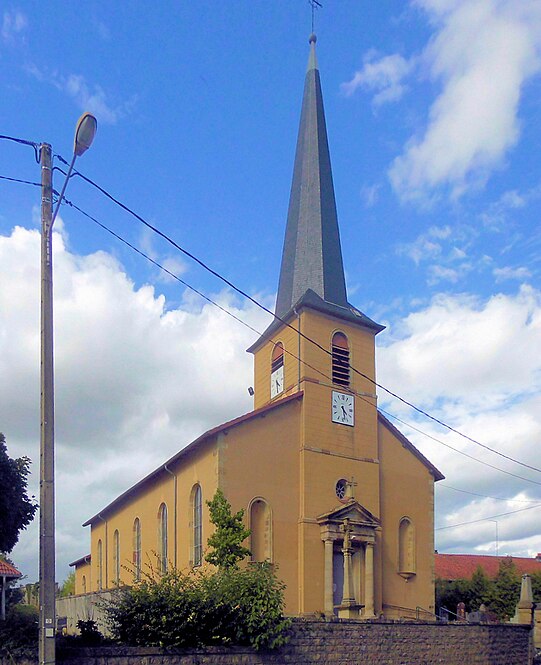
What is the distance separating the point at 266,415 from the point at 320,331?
4.20 meters

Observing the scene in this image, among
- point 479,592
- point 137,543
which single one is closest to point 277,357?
point 137,543

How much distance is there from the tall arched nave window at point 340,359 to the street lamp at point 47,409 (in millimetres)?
19887

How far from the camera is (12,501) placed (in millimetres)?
14742

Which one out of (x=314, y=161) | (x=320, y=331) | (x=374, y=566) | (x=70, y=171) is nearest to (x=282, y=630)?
(x=70, y=171)

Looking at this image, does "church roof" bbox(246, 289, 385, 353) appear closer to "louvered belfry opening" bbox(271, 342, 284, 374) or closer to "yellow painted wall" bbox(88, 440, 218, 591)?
"louvered belfry opening" bbox(271, 342, 284, 374)

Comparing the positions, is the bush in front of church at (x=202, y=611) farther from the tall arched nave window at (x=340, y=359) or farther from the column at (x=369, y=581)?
the tall arched nave window at (x=340, y=359)

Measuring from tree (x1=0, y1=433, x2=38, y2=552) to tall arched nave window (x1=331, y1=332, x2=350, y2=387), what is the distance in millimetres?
16677

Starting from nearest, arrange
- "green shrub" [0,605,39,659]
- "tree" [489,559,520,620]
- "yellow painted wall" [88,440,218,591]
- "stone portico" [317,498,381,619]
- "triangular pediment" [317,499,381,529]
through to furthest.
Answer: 1. "green shrub" [0,605,39,659]
2. "stone portico" [317,498,381,619]
3. "yellow painted wall" [88,440,218,591]
4. "triangular pediment" [317,499,381,529]
5. "tree" [489,559,520,620]

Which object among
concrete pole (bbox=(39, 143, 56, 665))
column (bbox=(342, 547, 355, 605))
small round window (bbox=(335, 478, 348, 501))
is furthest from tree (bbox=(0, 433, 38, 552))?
small round window (bbox=(335, 478, 348, 501))

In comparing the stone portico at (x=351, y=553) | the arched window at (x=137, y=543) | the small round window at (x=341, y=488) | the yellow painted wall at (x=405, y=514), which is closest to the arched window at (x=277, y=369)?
the small round window at (x=341, y=488)

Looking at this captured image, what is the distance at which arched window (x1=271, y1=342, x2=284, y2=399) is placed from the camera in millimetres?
31344

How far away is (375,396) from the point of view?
102 feet

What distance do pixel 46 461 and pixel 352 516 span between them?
19.5m

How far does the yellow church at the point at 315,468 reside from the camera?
89.6 ft
